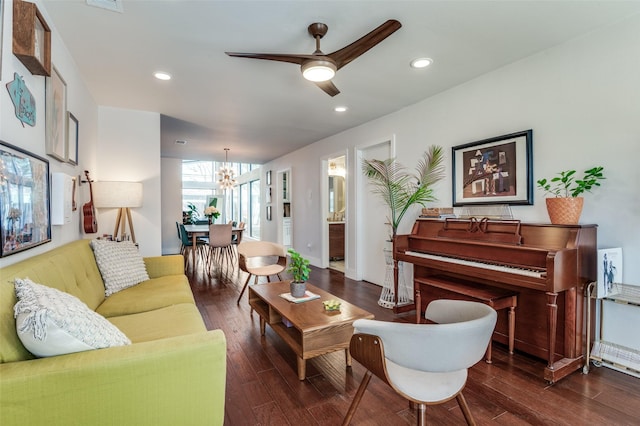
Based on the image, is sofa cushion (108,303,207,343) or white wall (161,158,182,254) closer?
sofa cushion (108,303,207,343)

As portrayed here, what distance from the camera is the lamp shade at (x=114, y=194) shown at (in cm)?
333

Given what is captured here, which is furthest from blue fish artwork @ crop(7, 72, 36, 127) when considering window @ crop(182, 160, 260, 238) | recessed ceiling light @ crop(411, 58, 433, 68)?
window @ crop(182, 160, 260, 238)

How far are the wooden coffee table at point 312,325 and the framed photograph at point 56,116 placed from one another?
192cm

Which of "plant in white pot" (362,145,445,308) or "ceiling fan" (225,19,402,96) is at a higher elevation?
"ceiling fan" (225,19,402,96)

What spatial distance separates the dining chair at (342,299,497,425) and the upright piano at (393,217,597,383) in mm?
1024

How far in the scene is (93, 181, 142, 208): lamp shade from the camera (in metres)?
3.33

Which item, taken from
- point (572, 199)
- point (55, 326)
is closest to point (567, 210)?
point (572, 199)

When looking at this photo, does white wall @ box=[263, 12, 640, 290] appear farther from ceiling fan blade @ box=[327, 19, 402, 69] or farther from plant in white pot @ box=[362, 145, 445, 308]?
ceiling fan blade @ box=[327, 19, 402, 69]

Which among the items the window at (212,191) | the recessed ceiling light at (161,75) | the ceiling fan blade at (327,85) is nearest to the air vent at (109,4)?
the recessed ceiling light at (161,75)

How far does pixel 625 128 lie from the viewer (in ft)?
7.04

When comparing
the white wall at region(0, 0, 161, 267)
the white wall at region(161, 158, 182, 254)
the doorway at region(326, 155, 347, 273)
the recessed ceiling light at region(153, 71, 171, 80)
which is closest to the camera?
the white wall at region(0, 0, 161, 267)

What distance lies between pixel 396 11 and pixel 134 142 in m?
3.58

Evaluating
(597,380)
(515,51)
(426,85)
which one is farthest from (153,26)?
(597,380)

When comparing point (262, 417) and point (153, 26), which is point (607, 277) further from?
point (153, 26)
